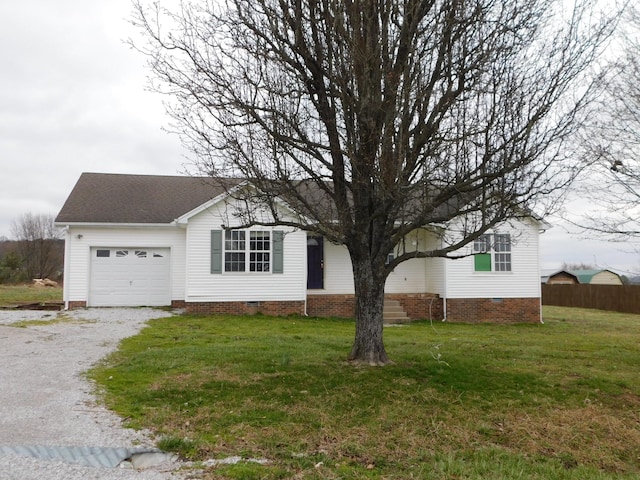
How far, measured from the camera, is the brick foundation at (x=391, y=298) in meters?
18.1

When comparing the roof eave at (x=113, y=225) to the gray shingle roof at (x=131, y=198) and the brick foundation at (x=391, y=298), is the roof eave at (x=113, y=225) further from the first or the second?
the brick foundation at (x=391, y=298)

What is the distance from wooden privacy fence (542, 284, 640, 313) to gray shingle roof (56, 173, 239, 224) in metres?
21.6

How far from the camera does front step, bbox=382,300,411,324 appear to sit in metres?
17.5

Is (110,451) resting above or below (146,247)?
below

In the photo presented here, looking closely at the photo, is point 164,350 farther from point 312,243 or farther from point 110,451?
point 312,243

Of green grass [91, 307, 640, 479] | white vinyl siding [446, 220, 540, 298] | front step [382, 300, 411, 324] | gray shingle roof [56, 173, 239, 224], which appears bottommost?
green grass [91, 307, 640, 479]

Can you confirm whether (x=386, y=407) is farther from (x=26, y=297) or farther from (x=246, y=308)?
(x=26, y=297)

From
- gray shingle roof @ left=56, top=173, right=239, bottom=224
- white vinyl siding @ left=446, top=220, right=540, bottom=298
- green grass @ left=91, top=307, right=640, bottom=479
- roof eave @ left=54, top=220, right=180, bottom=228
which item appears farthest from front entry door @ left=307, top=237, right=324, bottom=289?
green grass @ left=91, top=307, right=640, bottom=479

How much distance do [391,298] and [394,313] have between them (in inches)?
30.3

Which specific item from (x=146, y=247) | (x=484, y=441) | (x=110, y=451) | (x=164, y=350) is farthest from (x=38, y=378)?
(x=146, y=247)

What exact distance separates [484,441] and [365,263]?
11.7 feet

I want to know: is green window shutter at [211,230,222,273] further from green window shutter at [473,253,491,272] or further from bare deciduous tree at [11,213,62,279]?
bare deciduous tree at [11,213,62,279]

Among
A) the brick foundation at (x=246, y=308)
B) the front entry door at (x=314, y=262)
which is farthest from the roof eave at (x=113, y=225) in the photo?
the front entry door at (x=314, y=262)

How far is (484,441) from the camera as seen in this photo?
5.58 meters
